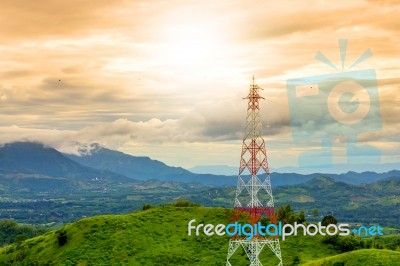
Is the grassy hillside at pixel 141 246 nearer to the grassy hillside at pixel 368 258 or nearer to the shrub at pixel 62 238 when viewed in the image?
the shrub at pixel 62 238

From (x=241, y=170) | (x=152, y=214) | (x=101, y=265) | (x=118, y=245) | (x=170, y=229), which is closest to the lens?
(x=241, y=170)

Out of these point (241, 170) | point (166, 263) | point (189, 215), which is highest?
point (241, 170)

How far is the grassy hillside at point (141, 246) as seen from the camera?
439 feet

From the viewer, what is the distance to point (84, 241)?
143750mm

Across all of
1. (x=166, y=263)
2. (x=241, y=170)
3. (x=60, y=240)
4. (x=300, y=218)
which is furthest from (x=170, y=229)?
(x=241, y=170)

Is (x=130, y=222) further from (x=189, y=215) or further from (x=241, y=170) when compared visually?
(x=241, y=170)

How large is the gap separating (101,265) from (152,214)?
39901 mm

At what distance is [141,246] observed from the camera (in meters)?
143

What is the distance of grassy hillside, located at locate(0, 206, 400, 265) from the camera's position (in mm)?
133875
